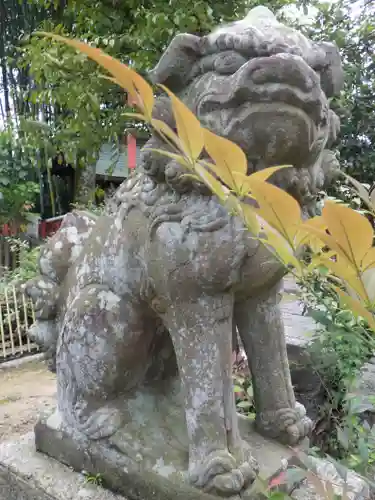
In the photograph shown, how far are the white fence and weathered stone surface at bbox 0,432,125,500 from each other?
8.96ft

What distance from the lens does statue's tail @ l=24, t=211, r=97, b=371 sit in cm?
145

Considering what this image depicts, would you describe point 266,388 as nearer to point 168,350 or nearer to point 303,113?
point 168,350

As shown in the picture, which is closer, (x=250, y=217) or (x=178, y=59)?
(x=250, y=217)

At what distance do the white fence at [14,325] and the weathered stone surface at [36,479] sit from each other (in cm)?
273

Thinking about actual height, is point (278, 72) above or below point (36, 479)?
above

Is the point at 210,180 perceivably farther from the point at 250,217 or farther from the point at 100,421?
the point at 100,421

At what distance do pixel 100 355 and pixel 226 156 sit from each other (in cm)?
97

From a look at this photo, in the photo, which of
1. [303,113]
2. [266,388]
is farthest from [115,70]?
[266,388]

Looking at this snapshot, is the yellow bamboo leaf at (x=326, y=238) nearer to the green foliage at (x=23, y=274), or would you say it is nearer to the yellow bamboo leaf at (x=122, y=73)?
the yellow bamboo leaf at (x=122, y=73)

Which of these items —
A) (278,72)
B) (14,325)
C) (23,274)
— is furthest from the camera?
(23,274)

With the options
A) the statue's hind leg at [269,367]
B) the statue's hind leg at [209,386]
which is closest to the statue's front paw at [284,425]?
the statue's hind leg at [269,367]

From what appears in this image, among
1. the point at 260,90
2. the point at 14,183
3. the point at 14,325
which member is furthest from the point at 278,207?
the point at 14,183

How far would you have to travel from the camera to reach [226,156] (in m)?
0.37

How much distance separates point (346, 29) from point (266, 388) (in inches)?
118
